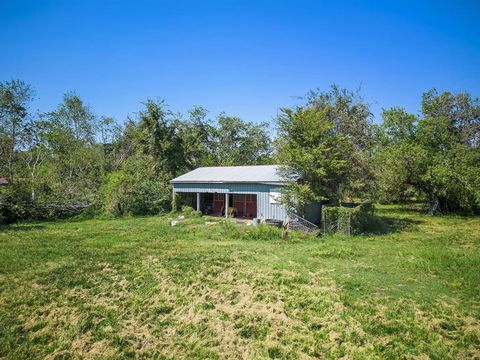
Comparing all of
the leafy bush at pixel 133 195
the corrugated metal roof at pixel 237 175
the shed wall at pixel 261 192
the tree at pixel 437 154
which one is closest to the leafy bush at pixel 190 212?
the shed wall at pixel 261 192

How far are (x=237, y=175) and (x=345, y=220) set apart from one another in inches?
359

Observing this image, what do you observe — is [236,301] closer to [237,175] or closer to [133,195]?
[237,175]

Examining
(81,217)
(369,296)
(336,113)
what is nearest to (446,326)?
(369,296)

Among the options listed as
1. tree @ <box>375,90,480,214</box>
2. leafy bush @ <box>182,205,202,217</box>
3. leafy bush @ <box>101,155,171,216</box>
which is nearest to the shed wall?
leafy bush @ <box>182,205,202,217</box>

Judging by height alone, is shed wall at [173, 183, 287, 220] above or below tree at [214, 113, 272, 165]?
below

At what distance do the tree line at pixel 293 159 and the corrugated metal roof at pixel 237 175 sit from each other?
3.84ft

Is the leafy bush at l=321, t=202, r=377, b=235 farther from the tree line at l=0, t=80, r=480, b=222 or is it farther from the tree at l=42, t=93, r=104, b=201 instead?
the tree at l=42, t=93, r=104, b=201

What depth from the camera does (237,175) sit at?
22.7 metres

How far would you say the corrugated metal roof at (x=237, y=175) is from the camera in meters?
20.1

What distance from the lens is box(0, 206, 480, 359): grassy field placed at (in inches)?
213

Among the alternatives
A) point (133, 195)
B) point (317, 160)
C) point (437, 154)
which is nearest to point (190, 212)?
point (133, 195)

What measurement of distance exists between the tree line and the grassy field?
25.7 feet

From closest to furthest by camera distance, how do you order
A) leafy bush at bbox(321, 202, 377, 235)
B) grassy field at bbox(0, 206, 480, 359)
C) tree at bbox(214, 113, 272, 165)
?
1. grassy field at bbox(0, 206, 480, 359)
2. leafy bush at bbox(321, 202, 377, 235)
3. tree at bbox(214, 113, 272, 165)

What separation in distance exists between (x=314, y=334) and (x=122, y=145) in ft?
120
